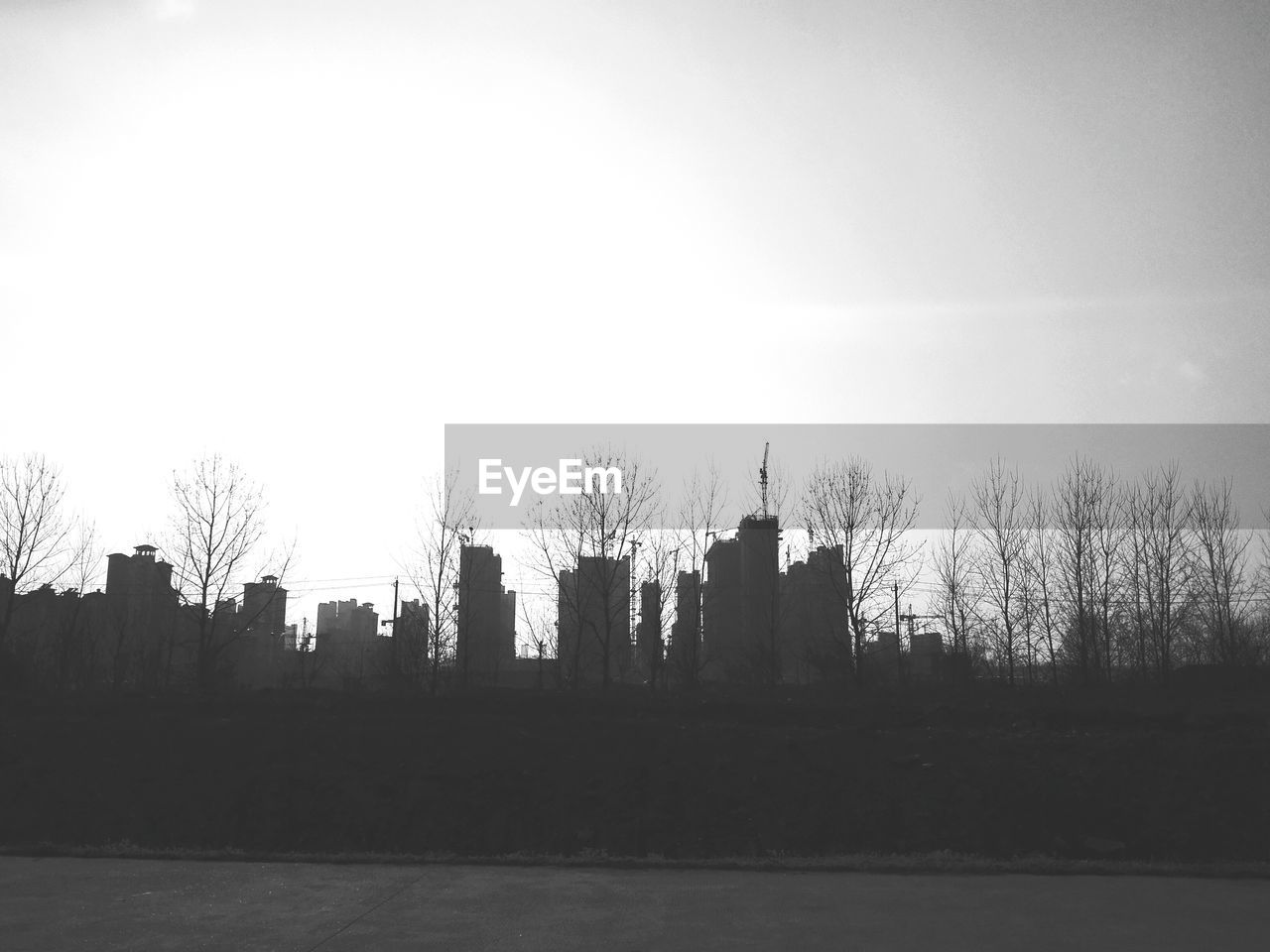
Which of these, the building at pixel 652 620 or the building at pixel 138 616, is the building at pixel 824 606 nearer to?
the building at pixel 652 620

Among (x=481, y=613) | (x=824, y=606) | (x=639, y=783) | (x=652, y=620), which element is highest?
(x=824, y=606)

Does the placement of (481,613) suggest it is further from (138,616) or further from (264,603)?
(138,616)

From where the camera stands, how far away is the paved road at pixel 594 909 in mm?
5164

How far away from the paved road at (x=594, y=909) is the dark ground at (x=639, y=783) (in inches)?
76.4

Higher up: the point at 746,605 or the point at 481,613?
the point at 746,605

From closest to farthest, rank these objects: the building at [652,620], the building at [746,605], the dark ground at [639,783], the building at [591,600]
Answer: the dark ground at [639,783] → the building at [591,600] → the building at [652,620] → the building at [746,605]

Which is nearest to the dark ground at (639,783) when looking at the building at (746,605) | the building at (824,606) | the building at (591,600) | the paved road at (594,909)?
the paved road at (594,909)

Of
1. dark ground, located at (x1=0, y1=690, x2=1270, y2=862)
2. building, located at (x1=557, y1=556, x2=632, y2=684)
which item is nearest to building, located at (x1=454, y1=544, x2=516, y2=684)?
building, located at (x1=557, y1=556, x2=632, y2=684)

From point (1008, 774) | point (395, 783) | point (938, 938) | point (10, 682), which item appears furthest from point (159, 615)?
point (938, 938)

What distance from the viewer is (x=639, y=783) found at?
10844mm

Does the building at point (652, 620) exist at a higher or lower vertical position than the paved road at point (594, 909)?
higher

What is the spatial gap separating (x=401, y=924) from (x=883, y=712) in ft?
35.9

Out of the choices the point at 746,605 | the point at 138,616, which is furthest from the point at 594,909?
the point at 138,616

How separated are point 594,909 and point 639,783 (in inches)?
197
